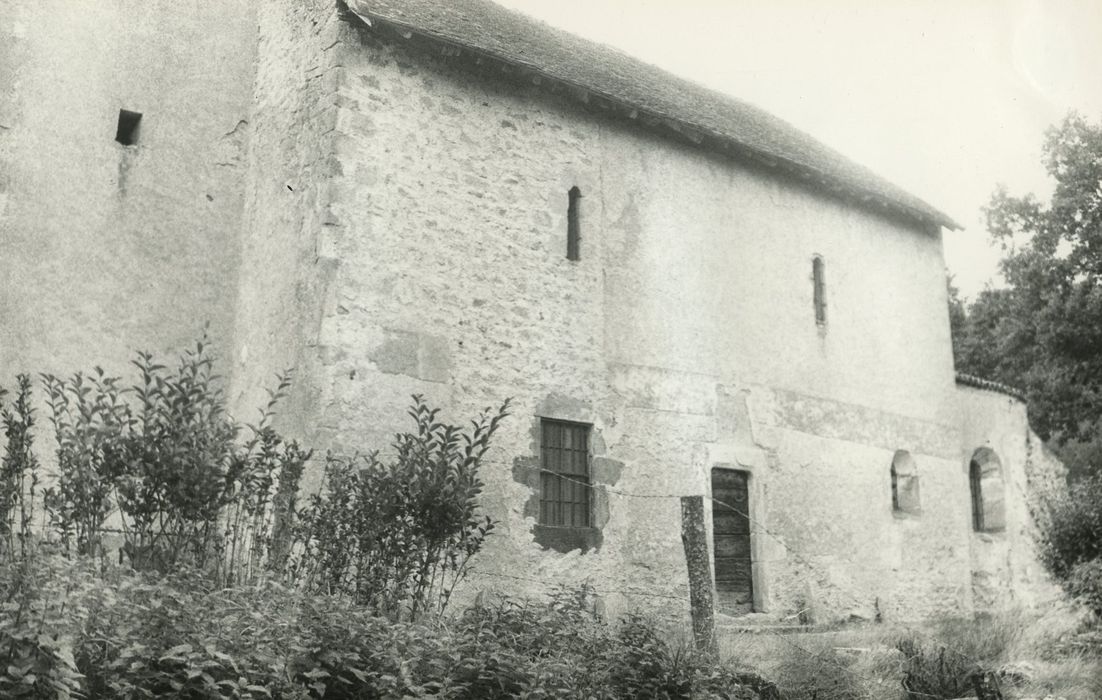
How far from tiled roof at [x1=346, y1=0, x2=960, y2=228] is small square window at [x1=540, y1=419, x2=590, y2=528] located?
4.07m

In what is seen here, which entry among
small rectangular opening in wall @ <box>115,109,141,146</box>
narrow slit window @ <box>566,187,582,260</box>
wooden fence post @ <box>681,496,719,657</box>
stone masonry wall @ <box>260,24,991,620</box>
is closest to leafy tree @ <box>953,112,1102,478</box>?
stone masonry wall @ <box>260,24,991,620</box>

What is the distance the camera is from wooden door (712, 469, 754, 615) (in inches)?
511

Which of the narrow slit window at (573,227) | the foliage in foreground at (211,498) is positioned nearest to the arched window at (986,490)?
the narrow slit window at (573,227)

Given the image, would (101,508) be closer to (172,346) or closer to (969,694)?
(172,346)

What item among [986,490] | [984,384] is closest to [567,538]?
[986,490]

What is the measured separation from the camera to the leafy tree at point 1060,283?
2142 cm

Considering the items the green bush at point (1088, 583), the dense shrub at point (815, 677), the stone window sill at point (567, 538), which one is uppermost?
the stone window sill at point (567, 538)

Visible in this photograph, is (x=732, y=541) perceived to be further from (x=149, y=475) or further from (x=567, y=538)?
(x=149, y=475)

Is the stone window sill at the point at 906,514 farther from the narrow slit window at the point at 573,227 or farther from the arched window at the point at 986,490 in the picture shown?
the narrow slit window at the point at 573,227

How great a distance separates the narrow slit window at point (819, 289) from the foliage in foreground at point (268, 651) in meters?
8.02

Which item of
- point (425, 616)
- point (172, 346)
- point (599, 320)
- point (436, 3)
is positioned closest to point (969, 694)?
point (425, 616)

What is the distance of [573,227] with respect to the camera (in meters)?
12.4

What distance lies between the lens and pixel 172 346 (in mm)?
11180

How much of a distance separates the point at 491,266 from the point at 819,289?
5.88 m
